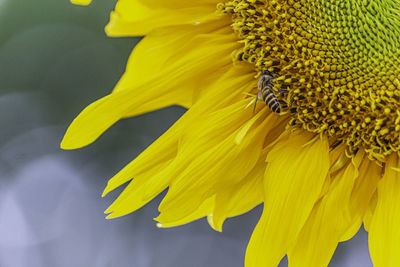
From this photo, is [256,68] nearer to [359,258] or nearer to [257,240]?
[257,240]

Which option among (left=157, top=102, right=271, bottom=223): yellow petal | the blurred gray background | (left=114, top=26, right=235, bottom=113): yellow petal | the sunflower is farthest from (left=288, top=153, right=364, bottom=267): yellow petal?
the blurred gray background


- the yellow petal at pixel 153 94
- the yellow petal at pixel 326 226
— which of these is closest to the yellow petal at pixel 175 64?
the yellow petal at pixel 153 94

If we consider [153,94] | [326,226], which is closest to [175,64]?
[153,94]

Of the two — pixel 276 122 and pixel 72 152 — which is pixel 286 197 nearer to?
pixel 276 122

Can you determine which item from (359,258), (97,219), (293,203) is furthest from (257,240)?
(97,219)

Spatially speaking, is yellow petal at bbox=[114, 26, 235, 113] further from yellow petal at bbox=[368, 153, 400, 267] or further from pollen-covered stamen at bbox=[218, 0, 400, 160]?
yellow petal at bbox=[368, 153, 400, 267]

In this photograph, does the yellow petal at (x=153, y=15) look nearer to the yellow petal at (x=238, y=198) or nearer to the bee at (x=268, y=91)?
the bee at (x=268, y=91)
